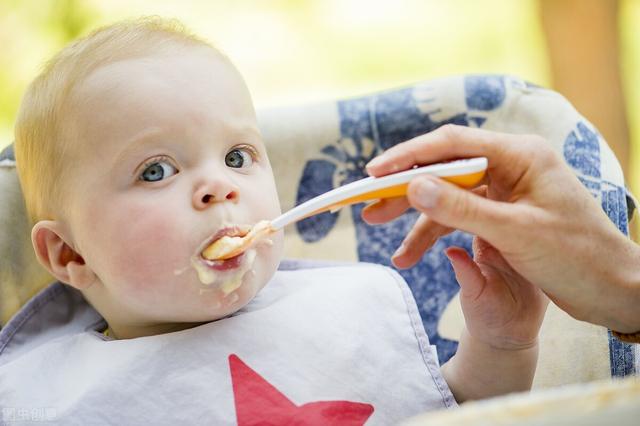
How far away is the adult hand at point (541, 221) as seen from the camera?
775 millimetres

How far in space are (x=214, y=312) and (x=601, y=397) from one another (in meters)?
0.51

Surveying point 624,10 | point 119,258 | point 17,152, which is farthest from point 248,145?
point 624,10

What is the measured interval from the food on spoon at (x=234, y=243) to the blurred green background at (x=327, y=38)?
1.68 metres

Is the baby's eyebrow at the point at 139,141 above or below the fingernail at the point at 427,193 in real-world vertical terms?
above

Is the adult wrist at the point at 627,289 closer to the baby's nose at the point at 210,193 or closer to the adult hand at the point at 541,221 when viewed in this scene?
the adult hand at the point at 541,221

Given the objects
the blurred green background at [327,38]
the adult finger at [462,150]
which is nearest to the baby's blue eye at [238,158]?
the adult finger at [462,150]

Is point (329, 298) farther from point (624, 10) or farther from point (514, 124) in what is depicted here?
point (624, 10)

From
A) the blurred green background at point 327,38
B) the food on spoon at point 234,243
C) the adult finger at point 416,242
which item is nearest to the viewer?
the food on spoon at point 234,243

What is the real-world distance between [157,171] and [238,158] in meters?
0.11

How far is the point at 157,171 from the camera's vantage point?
921mm

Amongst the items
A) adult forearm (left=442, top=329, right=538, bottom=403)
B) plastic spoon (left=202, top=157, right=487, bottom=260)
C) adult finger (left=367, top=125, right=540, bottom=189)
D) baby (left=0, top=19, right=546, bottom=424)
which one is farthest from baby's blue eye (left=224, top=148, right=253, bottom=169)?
adult forearm (left=442, top=329, right=538, bottom=403)

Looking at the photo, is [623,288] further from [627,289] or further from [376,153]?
[376,153]

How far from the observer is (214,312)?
0.93 metres

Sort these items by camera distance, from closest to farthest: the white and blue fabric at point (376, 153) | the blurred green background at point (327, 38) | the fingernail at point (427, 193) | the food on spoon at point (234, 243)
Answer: the fingernail at point (427, 193) → the food on spoon at point (234, 243) → the white and blue fabric at point (376, 153) → the blurred green background at point (327, 38)
